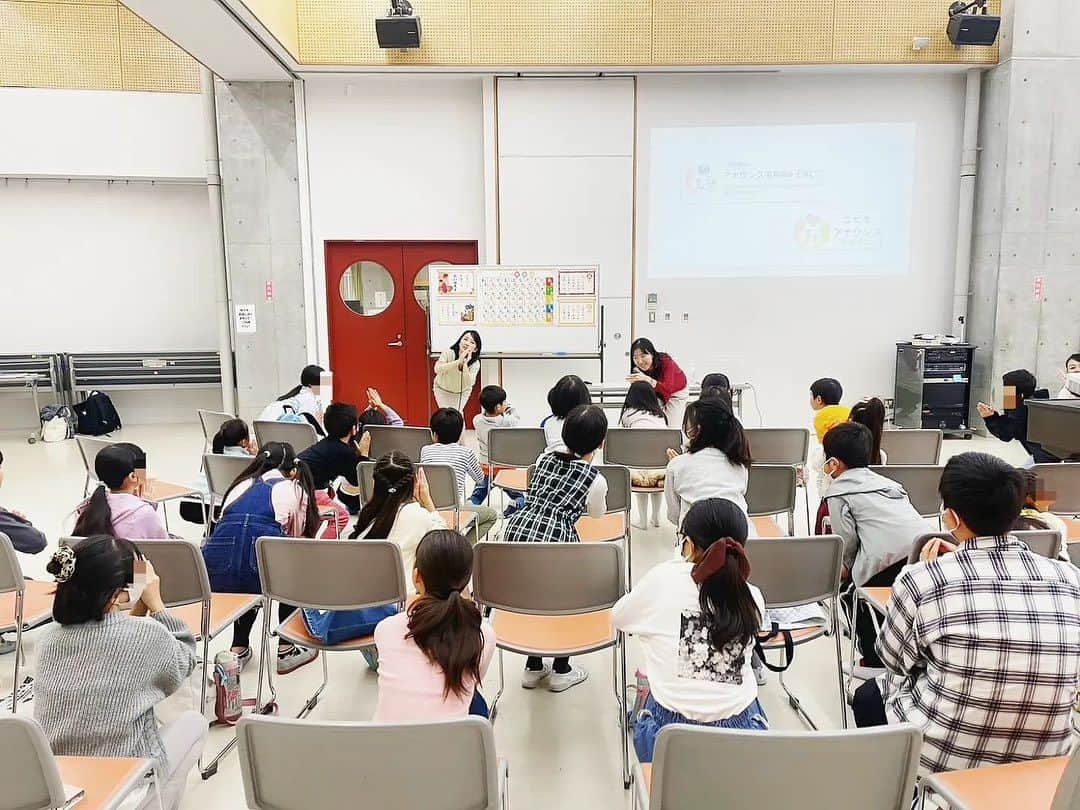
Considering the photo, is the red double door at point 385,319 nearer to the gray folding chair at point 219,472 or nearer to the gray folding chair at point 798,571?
the gray folding chair at point 219,472

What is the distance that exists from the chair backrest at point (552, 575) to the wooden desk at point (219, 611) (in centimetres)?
86

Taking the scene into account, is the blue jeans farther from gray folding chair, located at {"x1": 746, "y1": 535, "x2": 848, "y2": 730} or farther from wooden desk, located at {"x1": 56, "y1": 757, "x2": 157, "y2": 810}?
wooden desk, located at {"x1": 56, "y1": 757, "x2": 157, "y2": 810}

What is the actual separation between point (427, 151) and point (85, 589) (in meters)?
6.78

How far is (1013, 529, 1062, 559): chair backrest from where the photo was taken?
7.81ft

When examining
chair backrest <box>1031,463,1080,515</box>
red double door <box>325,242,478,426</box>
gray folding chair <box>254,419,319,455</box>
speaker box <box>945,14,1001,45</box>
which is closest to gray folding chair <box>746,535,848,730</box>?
chair backrest <box>1031,463,1080,515</box>

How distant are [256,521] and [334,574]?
2.20ft

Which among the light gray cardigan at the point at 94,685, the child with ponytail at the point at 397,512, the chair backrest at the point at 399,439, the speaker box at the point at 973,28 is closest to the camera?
the light gray cardigan at the point at 94,685

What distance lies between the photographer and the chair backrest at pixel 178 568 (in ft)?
8.15

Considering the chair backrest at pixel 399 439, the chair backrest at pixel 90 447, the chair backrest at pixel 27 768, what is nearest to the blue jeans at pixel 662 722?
the chair backrest at pixel 27 768

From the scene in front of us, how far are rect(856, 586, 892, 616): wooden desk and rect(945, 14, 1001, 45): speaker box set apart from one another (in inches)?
265

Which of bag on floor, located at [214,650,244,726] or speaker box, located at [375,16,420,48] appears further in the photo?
speaker box, located at [375,16,420,48]

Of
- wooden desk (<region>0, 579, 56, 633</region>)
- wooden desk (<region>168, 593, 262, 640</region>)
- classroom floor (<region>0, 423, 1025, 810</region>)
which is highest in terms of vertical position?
wooden desk (<region>168, 593, 262, 640</region>)

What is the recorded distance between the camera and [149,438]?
8.23 m

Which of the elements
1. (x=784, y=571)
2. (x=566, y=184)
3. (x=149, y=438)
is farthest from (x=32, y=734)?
(x=149, y=438)
